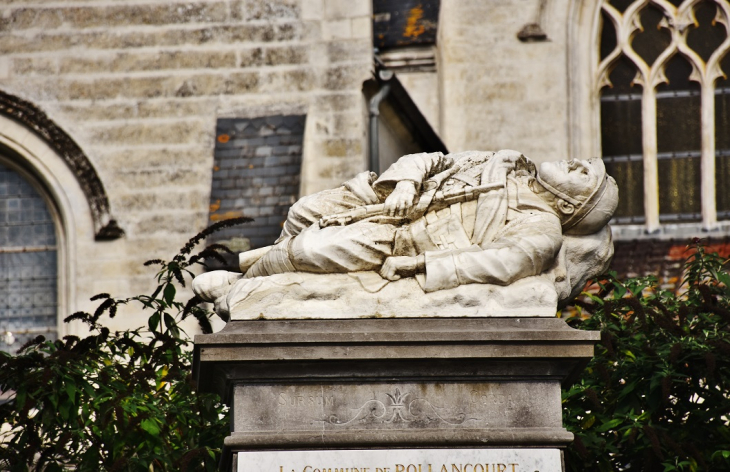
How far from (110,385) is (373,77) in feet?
18.5

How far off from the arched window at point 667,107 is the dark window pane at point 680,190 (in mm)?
11

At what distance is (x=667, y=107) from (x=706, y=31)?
0.93 m

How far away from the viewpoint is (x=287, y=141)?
15.0 m

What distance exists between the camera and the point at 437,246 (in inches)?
322

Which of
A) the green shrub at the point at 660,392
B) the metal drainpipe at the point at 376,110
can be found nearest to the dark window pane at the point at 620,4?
the metal drainpipe at the point at 376,110

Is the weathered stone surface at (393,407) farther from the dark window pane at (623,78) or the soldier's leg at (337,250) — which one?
the dark window pane at (623,78)

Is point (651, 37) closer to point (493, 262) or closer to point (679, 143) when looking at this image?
A: point (679, 143)

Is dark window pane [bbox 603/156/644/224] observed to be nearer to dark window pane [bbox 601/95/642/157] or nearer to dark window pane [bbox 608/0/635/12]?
dark window pane [bbox 601/95/642/157]

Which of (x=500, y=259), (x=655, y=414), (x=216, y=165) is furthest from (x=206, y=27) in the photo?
(x=500, y=259)

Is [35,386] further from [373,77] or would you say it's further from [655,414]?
[373,77]

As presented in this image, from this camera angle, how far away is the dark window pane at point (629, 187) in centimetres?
1850

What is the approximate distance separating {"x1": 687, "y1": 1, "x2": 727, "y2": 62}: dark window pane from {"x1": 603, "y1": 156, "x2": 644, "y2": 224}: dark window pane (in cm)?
138

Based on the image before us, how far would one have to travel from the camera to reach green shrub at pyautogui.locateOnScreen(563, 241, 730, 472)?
933 centimetres

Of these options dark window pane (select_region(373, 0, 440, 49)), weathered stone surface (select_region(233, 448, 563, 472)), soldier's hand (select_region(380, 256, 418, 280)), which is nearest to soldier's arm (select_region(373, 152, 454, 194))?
soldier's hand (select_region(380, 256, 418, 280))
